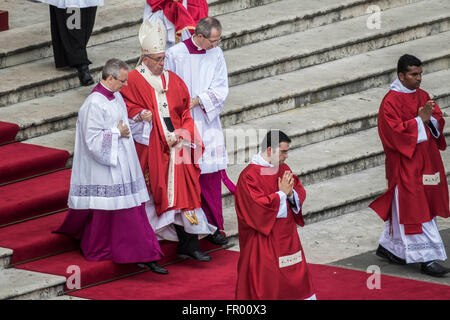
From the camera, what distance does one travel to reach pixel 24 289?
10.2m

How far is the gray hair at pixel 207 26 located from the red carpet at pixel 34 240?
195 cm

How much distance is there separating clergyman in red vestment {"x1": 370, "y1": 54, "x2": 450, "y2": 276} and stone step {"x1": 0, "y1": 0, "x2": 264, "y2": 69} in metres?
4.03

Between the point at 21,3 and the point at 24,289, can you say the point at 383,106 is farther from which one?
the point at 21,3

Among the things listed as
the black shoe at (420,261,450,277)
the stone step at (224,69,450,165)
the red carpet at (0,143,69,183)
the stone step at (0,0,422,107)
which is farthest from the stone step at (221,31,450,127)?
the black shoe at (420,261,450,277)

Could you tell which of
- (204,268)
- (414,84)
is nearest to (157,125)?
(204,268)

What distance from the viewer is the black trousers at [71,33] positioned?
12.9 metres

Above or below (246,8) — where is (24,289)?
below

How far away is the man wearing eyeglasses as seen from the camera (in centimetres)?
1148

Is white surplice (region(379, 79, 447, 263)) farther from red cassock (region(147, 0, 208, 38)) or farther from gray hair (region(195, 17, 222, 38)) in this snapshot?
red cassock (region(147, 0, 208, 38))

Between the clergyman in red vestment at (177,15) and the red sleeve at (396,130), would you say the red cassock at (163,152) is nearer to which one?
the clergyman in red vestment at (177,15)

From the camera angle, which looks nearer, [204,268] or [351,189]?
[204,268]

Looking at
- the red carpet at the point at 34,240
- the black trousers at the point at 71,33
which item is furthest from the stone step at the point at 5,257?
the black trousers at the point at 71,33
